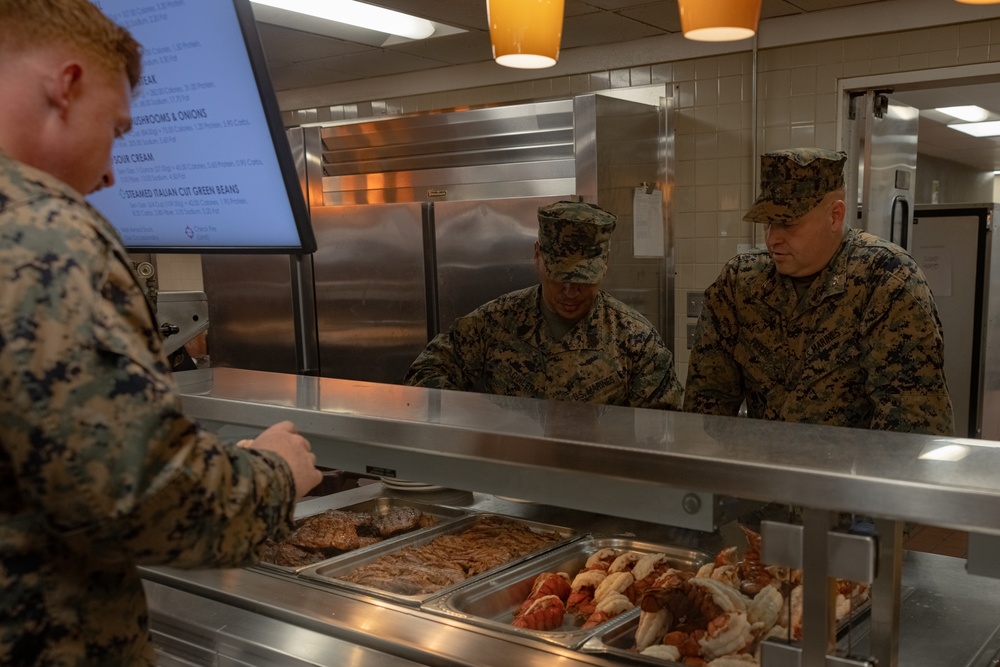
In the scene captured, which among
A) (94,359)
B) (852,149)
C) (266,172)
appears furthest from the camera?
(852,149)

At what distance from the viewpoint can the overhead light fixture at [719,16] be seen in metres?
1.65

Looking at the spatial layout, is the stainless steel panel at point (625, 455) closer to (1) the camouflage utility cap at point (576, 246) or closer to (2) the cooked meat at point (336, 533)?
(2) the cooked meat at point (336, 533)

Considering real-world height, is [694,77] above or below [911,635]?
above

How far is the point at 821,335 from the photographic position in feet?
9.08

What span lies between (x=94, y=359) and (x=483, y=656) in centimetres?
97

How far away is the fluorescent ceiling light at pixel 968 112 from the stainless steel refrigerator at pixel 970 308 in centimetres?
173

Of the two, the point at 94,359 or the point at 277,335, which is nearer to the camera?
the point at 94,359

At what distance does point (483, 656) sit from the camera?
162cm

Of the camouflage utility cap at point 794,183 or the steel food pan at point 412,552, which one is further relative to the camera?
the camouflage utility cap at point 794,183

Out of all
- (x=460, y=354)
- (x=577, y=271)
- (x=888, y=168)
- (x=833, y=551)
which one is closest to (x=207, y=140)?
(x=833, y=551)

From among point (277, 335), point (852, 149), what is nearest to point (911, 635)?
point (852, 149)

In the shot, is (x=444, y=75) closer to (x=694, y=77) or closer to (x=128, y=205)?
(x=694, y=77)

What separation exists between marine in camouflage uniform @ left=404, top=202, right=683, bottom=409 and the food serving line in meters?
0.92

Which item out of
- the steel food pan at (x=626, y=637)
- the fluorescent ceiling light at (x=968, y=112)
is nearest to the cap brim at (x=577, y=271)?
the steel food pan at (x=626, y=637)
